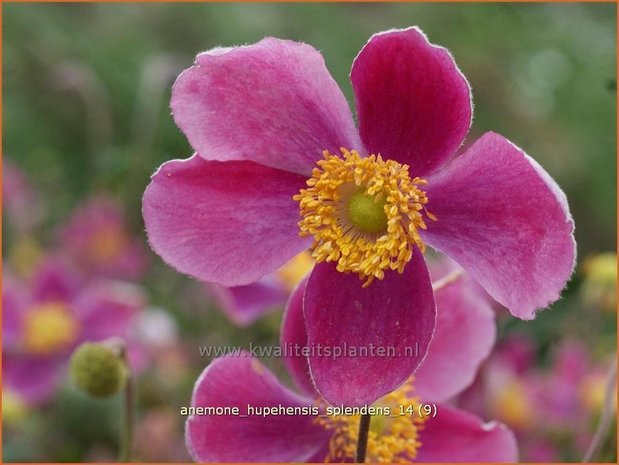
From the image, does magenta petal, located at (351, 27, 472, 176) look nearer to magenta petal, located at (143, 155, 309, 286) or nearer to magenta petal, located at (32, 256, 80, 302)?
magenta petal, located at (143, 155, 309, 286)

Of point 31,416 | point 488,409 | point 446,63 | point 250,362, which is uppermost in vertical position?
point 446,63

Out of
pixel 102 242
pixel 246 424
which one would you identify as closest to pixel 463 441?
pixel 246 424

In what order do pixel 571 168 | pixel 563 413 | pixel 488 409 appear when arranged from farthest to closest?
1. pixel 571 168
2. pixel 563 413
3. pixel 488 409

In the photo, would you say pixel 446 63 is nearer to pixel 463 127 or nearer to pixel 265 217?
pixel 463 127

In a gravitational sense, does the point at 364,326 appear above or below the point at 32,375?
above

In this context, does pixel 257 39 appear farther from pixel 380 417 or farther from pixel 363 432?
pixel 363 432

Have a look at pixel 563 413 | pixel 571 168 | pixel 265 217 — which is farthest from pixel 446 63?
pixel 571 168

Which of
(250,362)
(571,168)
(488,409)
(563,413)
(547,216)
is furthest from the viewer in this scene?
(571,168)
